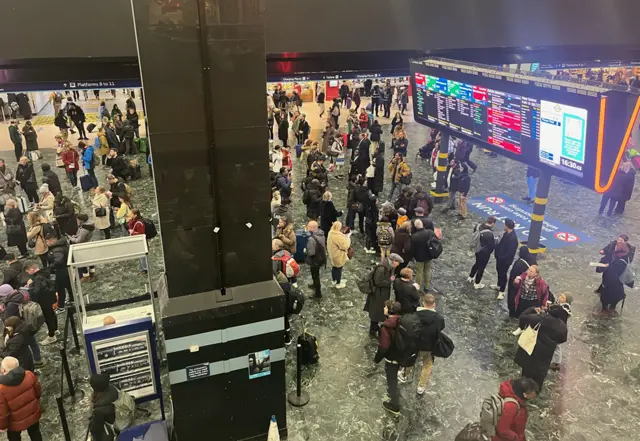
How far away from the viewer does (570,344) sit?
8.19 metres

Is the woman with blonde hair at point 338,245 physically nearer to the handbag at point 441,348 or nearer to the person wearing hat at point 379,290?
the person wearing hat at point 379,290

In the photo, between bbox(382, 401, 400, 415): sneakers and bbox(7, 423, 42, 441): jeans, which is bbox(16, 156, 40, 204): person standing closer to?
bbox(7, 423, 42, 441): jeans

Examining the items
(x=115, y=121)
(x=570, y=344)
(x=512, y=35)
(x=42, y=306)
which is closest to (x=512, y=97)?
(x=512, y=35)

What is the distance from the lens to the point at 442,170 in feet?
45.7

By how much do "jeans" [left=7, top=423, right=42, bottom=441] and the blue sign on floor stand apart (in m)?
A: 10.0

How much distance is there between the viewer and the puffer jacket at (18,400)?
5535mm

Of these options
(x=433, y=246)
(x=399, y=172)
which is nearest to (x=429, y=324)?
(x=433, y=246)

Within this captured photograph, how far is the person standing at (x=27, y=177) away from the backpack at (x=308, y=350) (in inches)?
350

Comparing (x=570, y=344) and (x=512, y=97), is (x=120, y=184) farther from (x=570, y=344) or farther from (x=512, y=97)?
(x=570, y=344)

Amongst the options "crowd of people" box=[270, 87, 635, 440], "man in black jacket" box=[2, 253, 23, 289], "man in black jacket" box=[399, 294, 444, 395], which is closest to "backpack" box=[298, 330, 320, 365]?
"crowd of people" box=[270, 87, 635, 440]

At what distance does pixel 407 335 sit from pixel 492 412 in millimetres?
1425

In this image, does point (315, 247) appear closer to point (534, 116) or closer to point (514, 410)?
point (514, 410)

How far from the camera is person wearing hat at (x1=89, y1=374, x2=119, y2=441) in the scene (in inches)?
213

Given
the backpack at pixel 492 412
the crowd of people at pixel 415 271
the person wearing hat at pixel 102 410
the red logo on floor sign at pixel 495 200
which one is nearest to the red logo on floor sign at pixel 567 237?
the crowd of people at pixel 415 271
